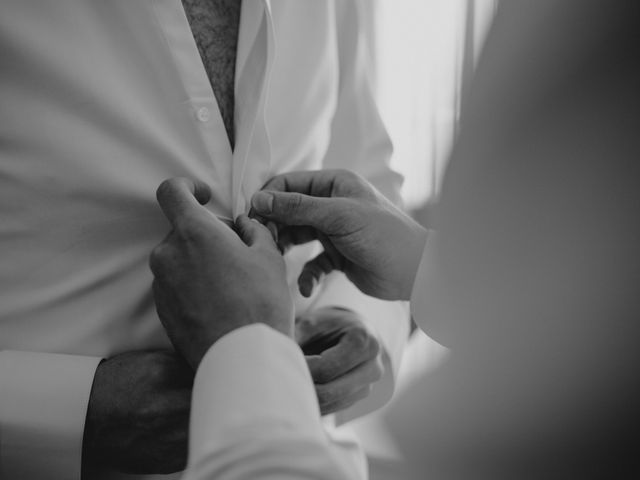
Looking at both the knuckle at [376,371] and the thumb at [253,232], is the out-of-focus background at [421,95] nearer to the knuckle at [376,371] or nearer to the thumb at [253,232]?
the knuckle at [376,371]

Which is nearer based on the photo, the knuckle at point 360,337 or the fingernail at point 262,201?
the fingernail at point 262,201

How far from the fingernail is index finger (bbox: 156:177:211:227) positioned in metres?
0.09

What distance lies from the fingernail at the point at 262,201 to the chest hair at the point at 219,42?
0.39 feet

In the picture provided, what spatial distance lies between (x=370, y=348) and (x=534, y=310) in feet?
1.31

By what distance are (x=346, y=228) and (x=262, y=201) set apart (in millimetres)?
131

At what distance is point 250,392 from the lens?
1.70 ft

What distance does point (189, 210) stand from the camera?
0.72 metres

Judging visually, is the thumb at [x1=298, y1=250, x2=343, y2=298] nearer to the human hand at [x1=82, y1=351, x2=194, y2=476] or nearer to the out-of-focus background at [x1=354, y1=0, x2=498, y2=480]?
the human hand at [x1=82, y1=351, x2=194, y2=476]

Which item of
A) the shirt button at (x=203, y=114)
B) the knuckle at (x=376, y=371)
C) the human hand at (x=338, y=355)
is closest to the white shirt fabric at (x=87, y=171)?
the shirt button at (x=203, y=114)

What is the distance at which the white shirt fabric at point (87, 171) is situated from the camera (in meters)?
0.74

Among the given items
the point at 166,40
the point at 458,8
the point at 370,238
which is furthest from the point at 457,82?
the point at 166,40

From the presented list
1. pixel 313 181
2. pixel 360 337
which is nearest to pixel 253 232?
pixel 313 181

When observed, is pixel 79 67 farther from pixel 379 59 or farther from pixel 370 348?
pixel 379 59

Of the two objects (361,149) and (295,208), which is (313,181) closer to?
(295,208)
